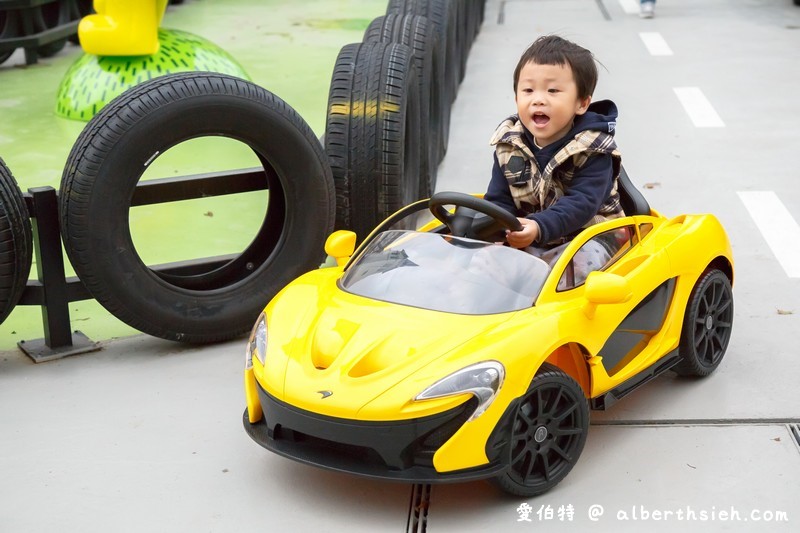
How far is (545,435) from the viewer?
3.40m

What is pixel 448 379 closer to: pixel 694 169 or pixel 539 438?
pixel 539 438

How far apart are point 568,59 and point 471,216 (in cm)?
66

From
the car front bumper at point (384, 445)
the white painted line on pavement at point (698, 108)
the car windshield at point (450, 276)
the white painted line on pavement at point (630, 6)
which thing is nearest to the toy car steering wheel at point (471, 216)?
the car windshield at point (450, 276)

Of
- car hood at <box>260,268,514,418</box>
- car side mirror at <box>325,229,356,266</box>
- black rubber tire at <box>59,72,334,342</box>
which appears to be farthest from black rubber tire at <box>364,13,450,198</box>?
car hood at <box>260,268,514,418</box>

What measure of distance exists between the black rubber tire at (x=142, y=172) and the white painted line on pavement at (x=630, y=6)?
857 cm

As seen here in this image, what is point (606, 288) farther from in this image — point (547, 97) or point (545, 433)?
point (547, 97)

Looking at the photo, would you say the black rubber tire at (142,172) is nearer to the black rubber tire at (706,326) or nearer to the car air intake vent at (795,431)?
the black rubber tire at (706,326)

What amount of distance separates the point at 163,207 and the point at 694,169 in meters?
3.27

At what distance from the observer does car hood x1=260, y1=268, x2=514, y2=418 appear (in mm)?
3232

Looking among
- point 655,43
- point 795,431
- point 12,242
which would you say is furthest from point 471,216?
point 655,43

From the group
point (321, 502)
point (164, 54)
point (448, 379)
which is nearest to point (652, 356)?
point (448, 379)

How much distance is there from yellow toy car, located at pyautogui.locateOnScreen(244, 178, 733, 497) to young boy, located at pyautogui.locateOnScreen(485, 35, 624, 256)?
16 centimetres

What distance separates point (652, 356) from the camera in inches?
155

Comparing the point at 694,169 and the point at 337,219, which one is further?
the point at 694,169
